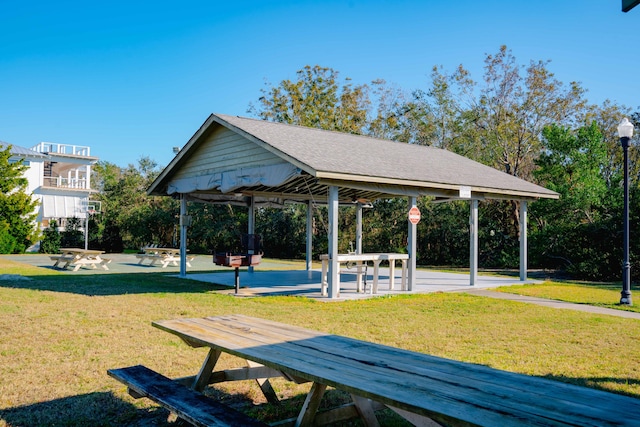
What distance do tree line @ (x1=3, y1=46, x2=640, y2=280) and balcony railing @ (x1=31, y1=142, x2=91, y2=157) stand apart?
3.66 meters

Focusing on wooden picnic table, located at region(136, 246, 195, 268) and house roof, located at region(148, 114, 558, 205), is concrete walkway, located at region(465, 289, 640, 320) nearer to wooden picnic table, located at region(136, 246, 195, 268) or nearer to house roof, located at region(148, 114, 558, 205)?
house roof, located at region(148, 114, 558, 205)

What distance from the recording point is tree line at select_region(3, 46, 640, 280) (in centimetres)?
2025

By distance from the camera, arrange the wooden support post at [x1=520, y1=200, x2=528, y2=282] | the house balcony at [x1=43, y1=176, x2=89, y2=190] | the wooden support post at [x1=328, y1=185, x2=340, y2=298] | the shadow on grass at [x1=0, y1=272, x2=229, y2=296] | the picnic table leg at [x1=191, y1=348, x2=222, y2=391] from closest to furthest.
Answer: the picnic table leg at [x1=191, y1=348, x2=222, y2=391]
the wooden support post at [x1=328, y1=185, x2=340, y2=298]
the shadow on grass at [x1=0, y1=272, x2=229, y2=296]
the wooden support post at [x1=520, y1=200, x2=528, y2=282]
the house balcony at [x1=43, y1=176, x2=89, y2=190]

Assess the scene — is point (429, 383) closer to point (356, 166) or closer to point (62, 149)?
point (356, 166)

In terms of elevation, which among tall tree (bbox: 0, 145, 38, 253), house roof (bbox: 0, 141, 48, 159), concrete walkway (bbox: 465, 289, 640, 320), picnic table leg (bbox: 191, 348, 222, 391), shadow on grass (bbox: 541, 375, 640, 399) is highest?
house roof (bbox: 0, 141, 48, 159)

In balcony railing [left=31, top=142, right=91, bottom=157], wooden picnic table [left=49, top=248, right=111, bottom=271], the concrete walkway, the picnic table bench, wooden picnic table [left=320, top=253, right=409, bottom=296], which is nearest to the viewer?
the picnic table bench

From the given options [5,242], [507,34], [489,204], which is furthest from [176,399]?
[5,242]

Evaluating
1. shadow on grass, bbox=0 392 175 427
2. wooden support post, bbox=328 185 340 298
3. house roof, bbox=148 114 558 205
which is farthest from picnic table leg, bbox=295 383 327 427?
wooden support post, bbox=328 185 340 298

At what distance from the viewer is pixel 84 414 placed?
13.7ft

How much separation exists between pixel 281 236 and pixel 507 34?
16302 millimetres

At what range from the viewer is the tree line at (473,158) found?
20.2m

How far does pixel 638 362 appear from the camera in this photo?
6109mm

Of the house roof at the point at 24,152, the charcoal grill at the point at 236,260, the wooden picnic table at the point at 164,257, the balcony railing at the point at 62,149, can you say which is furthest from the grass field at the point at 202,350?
the balcony railing at the point at 62,149

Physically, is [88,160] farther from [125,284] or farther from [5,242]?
[125,284]
